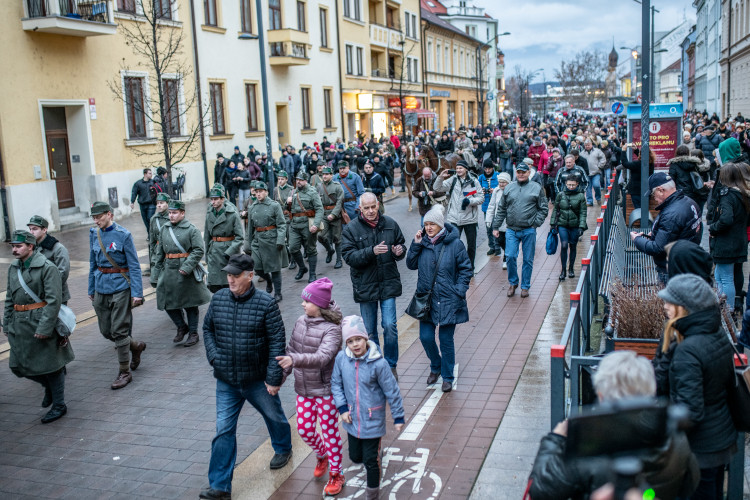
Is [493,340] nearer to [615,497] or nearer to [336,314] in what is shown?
[336,314]

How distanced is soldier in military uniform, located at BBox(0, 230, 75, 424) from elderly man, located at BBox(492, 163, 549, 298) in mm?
5951

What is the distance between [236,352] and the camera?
5371 mm

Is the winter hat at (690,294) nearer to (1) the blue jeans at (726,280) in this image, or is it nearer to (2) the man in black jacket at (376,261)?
(2) the man in black jacket at (376,261)

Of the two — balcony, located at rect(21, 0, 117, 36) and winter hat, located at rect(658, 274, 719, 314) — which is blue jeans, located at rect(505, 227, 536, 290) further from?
balcony, located at rect(21, 0, 117, 36)

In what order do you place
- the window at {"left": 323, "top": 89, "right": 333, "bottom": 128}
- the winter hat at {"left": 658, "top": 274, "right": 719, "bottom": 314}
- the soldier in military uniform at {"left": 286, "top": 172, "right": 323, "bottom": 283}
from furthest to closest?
the window at {"left": 323, "top": 89, "right": 333, "bottom": 128} → the soldier in military uniform at {"left": 286, "top": 172, "right": 323, "bottom": 283} → the winter hat at {"left": 658, "top": 274, "right": 719, "bottom": 314}

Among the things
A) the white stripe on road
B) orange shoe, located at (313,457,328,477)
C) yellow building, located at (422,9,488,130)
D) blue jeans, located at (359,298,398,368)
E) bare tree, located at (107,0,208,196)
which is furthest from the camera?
yellow building, located at (422,9,488,130)

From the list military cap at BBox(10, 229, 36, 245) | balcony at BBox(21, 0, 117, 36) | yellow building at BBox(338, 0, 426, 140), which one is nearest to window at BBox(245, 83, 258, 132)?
yellow building at BBox(338, 0, 426, 140)

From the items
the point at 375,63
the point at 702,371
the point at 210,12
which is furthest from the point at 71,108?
the point at 375,63

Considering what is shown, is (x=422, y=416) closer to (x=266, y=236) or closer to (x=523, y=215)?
(x=523, y=215)

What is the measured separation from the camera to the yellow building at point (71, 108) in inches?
723

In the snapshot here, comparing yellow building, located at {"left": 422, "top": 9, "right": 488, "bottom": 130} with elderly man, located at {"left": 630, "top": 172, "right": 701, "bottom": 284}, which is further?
yellow building, located at {"left": 422, "top": 9, "right": 488, "bottom": 130}

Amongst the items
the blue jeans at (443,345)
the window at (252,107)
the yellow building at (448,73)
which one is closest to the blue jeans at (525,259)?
the blue jeans at (443,345)

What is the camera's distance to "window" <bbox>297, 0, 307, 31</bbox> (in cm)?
3341

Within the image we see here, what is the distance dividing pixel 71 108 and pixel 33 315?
15430mm
